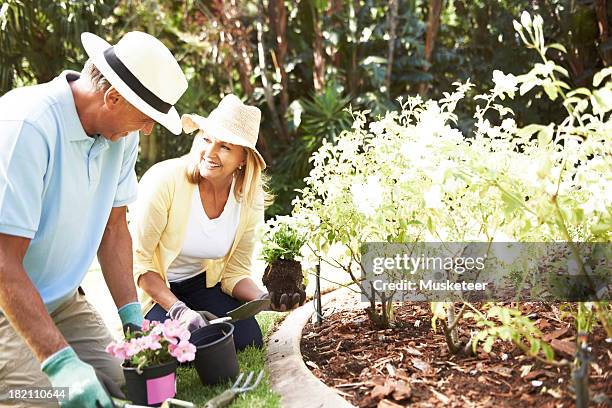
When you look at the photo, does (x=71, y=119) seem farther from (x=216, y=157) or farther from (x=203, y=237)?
(x=203, y=237)

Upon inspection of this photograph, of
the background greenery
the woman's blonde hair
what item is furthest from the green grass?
the background greenery

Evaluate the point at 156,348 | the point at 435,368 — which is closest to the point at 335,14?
the point at 435,368

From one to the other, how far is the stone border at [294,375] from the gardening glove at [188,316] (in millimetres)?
315

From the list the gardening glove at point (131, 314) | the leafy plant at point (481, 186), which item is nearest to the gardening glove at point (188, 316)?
the gardening glove at point (131, 314)

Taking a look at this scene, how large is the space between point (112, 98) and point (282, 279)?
1.18m

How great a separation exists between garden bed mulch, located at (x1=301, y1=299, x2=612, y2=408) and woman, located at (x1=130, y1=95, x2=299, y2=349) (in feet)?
1.41

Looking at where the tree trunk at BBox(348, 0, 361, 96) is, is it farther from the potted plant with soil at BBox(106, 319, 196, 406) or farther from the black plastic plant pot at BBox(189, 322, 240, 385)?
the potted plant with soil at BBox(106, 319, 196, 406)

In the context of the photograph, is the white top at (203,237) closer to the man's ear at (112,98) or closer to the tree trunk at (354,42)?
the man's ear at (112,98)

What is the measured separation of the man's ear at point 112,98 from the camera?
2146 millimetres

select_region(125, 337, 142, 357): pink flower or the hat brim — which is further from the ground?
the hat brim

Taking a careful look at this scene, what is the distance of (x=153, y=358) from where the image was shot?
2.08 meters

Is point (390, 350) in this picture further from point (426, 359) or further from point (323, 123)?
point (323, 123)

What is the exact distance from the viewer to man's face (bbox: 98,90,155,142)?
216 centimetres

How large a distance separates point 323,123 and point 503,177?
5.43 meters
